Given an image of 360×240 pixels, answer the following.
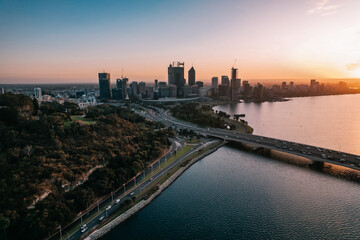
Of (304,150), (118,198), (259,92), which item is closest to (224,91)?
(259,92)

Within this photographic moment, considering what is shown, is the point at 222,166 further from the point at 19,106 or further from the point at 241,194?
the point at 19,106

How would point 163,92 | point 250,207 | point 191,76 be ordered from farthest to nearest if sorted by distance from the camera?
1. point 191,76
2. point 163,92
3. point 250,207

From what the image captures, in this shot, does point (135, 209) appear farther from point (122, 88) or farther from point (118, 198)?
point (122, 88)

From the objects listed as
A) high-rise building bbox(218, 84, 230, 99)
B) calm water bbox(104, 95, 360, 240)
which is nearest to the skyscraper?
high-rise building bbox(218, 84, 230, 99)

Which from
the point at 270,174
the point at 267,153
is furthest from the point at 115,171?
the point at 267,153

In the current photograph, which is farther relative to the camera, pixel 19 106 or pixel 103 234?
pixel 19 106

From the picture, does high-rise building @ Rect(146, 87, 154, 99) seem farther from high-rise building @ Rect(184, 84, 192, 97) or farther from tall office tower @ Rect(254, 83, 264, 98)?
tall office tower @ Rect(254, 83, 264, 98)

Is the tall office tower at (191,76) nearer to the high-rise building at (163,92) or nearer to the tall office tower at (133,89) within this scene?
the high-rise building at (163,92)

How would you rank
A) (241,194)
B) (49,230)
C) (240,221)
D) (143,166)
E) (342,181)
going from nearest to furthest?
1. (49,230)
2. (240,221)
3. (241,194)
4. (342,181)
5. (143,166)
